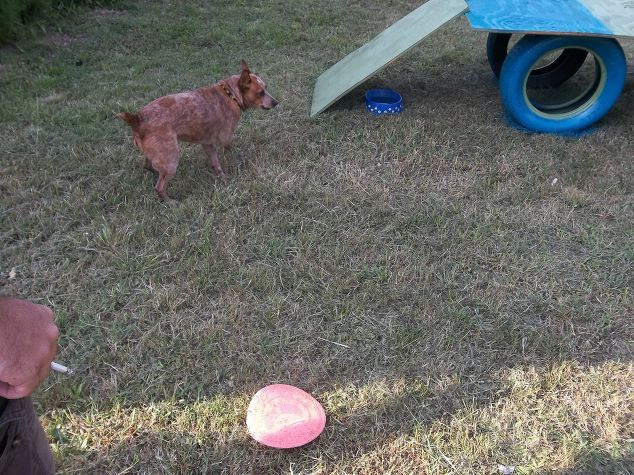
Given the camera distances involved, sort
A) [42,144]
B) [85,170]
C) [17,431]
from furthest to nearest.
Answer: [42,144], [85,170], [17,431]

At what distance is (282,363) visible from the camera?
259 centimetres

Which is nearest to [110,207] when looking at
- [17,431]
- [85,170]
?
[85,170]

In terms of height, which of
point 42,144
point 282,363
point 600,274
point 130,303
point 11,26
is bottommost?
point 600,274

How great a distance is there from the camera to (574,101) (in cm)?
479

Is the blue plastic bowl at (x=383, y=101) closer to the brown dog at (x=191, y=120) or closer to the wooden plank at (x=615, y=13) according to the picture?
the brown dog at (x=191, y=120)

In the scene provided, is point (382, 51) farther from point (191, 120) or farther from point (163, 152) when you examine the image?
point (163, 152)

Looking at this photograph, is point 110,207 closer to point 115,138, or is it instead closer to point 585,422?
point 115,138

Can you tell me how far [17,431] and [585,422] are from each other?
87.8 inches

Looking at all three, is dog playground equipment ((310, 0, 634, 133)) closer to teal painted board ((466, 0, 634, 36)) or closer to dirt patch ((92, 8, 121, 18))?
teal painted board ((466, 0, 634, 36))

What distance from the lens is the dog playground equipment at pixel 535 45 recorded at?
434 centimetres

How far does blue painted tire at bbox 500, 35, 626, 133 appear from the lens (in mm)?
4395

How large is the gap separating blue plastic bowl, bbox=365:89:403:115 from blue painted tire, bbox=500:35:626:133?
37.2 inches

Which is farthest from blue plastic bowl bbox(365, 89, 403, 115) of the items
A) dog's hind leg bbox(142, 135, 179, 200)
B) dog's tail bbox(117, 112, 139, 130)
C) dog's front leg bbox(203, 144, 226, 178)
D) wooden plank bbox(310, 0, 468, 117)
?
dog's tail bbox(117, 112, 139, 130)

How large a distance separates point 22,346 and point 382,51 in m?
4.29
